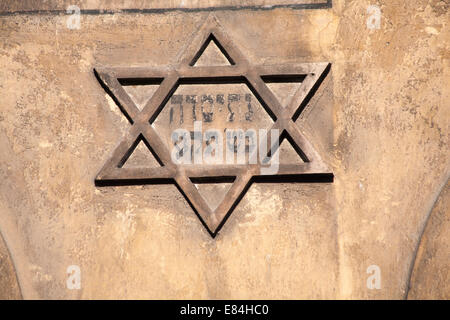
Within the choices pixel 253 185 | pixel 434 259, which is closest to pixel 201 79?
pixel 253 185

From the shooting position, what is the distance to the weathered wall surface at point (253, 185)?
1776mm

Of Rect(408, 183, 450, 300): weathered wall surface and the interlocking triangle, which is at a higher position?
the interlocking triangle

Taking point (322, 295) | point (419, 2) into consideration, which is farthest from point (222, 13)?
point (322, 295)

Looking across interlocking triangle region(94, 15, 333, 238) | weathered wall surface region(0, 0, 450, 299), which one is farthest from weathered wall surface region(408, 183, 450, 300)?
interlocking triangle region(94, 15, 333, 238)

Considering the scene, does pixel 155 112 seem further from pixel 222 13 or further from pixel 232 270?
pixel 232 270

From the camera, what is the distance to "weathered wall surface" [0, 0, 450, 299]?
178 centimetres

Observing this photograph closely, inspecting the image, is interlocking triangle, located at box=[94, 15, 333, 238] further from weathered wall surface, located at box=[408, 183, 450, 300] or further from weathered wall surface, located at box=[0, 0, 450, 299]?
weathered wall surface, located at box=[408, 183, 450, 300]

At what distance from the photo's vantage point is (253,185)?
185cm

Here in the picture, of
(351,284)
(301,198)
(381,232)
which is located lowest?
(351,284)

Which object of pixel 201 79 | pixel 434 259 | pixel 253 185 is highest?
pixel 201 79

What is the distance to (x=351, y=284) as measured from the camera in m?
1.76

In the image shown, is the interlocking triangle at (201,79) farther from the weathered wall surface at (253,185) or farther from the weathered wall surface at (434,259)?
the weathered wall surface at (434,259)

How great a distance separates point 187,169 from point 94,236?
42 cm

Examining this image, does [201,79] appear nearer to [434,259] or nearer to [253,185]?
[253,185]
